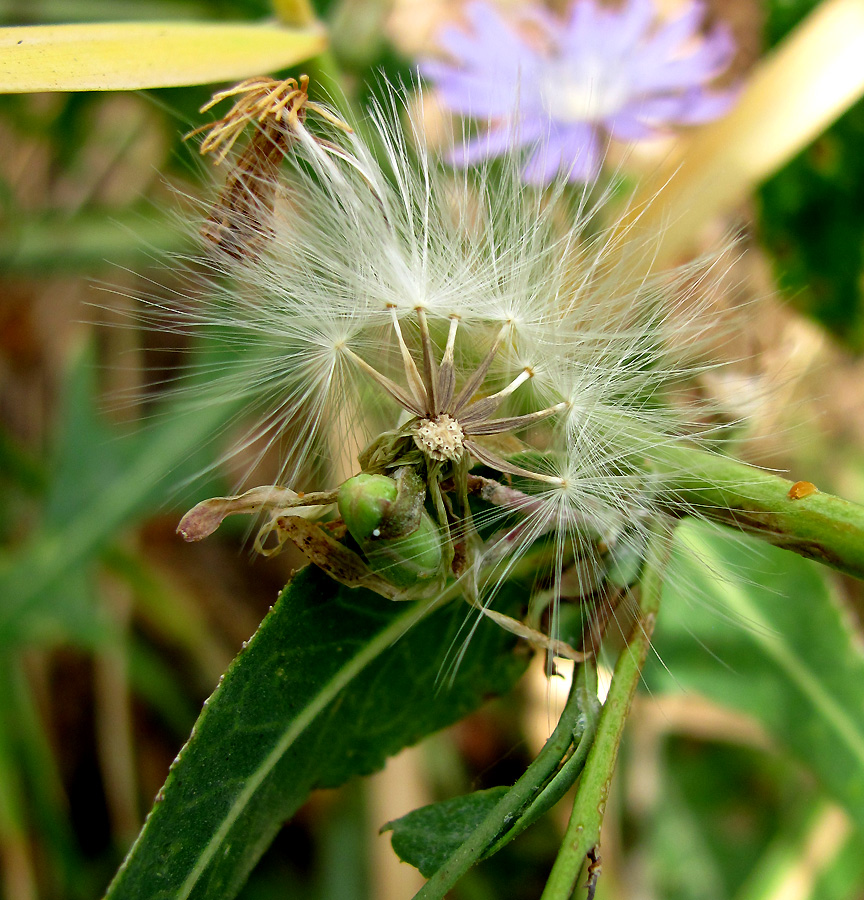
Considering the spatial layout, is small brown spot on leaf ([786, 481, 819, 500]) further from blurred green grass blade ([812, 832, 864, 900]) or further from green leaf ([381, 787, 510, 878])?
blurred green grass blade ([812, 832, 864, 900])

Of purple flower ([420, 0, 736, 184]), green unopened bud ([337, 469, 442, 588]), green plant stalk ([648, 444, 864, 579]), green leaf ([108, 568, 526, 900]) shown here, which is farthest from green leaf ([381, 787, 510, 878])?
purple flower ([420, 0, 736, 184])

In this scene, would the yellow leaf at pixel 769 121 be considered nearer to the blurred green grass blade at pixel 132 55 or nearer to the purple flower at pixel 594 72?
the purple flower at pixel 594 72

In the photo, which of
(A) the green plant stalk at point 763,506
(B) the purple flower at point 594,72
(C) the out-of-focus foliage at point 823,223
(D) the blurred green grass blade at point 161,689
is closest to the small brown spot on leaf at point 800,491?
(A) the green plant stalk at point 763,506

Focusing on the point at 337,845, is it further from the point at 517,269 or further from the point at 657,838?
the point at 517,269

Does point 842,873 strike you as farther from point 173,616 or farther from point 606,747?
point 173,616

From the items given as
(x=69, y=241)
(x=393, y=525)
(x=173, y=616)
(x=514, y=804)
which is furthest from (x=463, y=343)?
(x=69, y=241)

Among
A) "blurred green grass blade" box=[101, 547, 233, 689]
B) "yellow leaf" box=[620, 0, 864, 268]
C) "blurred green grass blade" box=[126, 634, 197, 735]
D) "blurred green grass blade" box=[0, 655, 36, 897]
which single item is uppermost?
"yellow leaf" box=[620, 0, 864, 268]
